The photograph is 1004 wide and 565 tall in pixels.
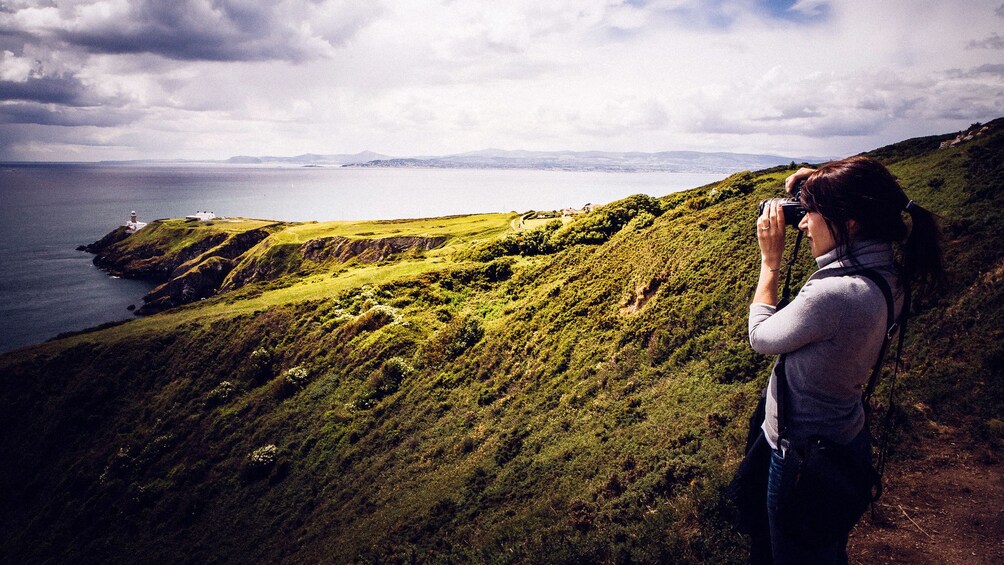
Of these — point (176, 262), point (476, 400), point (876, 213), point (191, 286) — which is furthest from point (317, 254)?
point (876, 213)

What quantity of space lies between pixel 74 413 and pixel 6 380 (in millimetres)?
9555

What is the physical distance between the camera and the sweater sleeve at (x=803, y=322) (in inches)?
115

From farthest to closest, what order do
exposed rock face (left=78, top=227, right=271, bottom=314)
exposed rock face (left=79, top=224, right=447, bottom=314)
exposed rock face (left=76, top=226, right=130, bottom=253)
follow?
exposed rock face (left=76, top=226, right=130, bottom=253) → exposed rock face (left=78, top=227, right=271, bottom=314) → exposed rock face (left=79, top=224, right=447, bottom=314)

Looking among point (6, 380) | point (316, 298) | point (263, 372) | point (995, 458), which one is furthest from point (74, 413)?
point (995, 458)

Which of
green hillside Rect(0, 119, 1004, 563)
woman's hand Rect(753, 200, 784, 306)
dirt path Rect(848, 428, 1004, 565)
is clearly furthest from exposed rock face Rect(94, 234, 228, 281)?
woman's hand Rect(753, 200, 784, 306)

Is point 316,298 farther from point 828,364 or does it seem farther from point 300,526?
point 828,364

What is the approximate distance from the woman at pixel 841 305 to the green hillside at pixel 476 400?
57cm

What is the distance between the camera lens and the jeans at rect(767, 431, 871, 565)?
3314mm

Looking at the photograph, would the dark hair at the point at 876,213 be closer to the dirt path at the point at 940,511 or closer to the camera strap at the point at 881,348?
the camera strap at the point at 881,348

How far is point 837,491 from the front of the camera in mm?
3117

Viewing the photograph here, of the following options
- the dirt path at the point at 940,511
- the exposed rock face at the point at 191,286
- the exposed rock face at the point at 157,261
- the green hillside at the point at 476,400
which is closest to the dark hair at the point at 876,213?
the green hillside at the point at 476,400

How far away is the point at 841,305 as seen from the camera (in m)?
2.90

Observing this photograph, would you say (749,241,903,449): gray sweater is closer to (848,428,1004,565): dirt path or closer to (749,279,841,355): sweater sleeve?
(749,279,841,355): sweater sleeve

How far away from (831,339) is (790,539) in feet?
5.16
